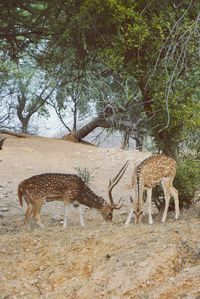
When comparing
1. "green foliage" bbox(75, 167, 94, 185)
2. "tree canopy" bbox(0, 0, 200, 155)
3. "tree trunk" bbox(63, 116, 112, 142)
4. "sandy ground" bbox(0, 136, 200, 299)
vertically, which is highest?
"tree canopy" bbox(0, 0, 200, 155)

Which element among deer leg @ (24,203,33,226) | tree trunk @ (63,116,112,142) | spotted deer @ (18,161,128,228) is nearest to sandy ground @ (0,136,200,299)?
deer leg @ (24,203,33,226)

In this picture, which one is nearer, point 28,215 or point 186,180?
point 28,215

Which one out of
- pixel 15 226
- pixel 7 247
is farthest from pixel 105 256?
pixel 15 226

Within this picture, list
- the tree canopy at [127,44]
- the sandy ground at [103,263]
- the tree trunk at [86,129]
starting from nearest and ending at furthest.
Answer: the sandy ground at [103,263]
the tree canopy at [127,44]
the tree trunk at [86,129]

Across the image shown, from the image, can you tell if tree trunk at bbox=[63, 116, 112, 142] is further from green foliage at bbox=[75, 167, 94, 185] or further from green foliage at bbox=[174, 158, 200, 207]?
green foliage at bbox=[174, 158, 200, 207]

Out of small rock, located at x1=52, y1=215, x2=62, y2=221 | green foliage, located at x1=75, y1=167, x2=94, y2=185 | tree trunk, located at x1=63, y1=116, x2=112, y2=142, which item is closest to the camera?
small rock, located at x1=52, y1=215, x2=62, y2=221

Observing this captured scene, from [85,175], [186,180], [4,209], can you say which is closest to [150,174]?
[186,180]

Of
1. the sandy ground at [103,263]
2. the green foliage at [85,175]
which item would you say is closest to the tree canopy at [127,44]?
the sandy ground at [103,263]

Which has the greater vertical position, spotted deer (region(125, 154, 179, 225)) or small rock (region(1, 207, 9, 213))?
spotted deer (region(125, 154, 179, 225))

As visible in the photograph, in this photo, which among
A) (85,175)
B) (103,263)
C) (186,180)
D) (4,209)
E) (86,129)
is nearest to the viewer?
(103,263)

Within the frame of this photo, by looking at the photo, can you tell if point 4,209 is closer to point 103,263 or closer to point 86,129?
point 103,263

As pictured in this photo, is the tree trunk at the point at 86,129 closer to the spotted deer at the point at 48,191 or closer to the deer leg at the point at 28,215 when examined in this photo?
the spotted deer at the point at 48,191

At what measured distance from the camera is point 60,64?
12141 millimetres

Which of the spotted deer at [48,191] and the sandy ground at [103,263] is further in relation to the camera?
the spotted deer at [48,191]
